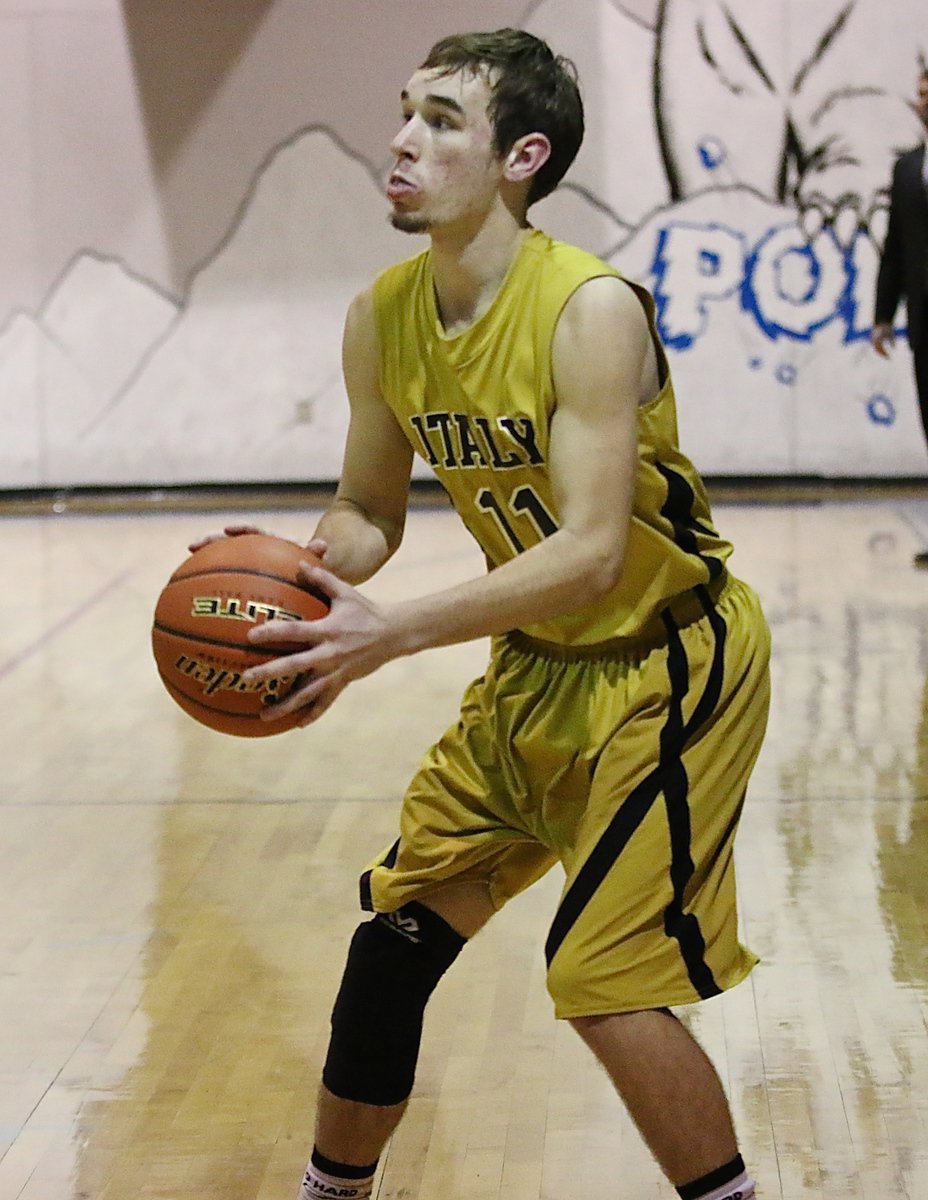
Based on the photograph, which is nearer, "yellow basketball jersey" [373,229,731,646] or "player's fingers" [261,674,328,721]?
"player's fingers" [261,674,328,721]

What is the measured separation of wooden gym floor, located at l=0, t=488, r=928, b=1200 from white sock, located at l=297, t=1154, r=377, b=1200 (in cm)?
17

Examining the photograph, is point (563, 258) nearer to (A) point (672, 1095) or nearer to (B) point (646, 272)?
(A) point (672, 1095)

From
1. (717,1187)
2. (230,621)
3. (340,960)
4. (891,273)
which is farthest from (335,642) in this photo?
(891,273)

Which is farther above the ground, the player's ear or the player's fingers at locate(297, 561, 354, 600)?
the player's ear

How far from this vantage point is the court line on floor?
7035 mm

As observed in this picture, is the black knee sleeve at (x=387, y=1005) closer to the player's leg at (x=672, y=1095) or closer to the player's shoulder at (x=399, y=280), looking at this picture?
the player's leg at (x=672, y=1095)

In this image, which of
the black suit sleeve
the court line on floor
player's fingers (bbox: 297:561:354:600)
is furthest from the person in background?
player's fingers (bbox: 297:561:354:600)

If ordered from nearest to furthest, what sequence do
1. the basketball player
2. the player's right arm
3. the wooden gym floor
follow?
the basketball player < the player's right arm < the wooden gym floor

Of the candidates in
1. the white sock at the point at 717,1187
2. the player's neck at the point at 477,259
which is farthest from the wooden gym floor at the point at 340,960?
the player's neck at the point at 477,259

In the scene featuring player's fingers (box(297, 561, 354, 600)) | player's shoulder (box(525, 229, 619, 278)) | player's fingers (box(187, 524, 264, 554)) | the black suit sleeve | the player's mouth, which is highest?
the player's mouth

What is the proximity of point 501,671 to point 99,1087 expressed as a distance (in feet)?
3.75

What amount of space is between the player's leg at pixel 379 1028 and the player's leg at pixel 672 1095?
30 centimetres

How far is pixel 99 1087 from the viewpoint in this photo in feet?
10.5

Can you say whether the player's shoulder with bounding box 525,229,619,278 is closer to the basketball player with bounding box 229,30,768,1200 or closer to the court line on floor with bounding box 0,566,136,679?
the basketball player with bounding box 229,30,768,1200
